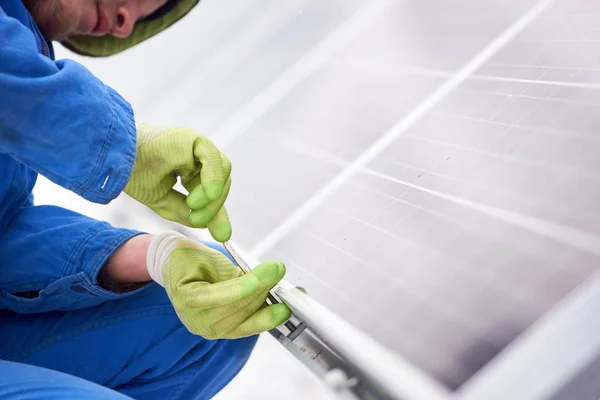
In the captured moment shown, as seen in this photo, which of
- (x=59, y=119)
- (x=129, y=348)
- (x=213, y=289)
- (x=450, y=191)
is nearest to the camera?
(x=59, y=119)

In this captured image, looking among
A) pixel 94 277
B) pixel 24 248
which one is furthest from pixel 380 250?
pixel 24 248

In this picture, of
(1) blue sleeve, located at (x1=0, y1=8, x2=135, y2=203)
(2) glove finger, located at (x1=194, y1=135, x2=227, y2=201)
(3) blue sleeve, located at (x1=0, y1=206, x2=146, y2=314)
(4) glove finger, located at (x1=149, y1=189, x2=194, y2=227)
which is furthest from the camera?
(3) blue sleeve, located at (x1=0, y1=206, x2=146, y2=314)

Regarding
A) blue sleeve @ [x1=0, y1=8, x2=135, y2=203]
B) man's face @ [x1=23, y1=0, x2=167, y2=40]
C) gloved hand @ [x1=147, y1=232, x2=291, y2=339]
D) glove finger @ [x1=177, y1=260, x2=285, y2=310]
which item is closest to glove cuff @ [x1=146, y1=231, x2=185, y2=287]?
gloved hand @ [x1=147, y1=232, x2=291, y2=339]

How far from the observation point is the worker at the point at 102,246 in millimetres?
794

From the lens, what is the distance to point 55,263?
114 cm

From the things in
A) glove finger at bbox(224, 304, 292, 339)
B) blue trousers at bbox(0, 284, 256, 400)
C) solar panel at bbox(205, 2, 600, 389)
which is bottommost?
blue trousers at bbox(0, 284, 256, 400)

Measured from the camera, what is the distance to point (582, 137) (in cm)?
88

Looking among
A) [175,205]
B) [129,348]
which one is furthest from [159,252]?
[129,348]

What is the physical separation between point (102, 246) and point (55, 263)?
9 cm

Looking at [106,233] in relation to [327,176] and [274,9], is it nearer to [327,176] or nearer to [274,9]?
[327,176]

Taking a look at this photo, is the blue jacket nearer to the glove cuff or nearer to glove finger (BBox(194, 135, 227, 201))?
glove finger (BBox(194, 135, 227, 201))

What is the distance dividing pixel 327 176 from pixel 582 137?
578 millimetres

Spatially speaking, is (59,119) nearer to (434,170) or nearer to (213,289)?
(213,289)

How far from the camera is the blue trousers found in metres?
1.13
